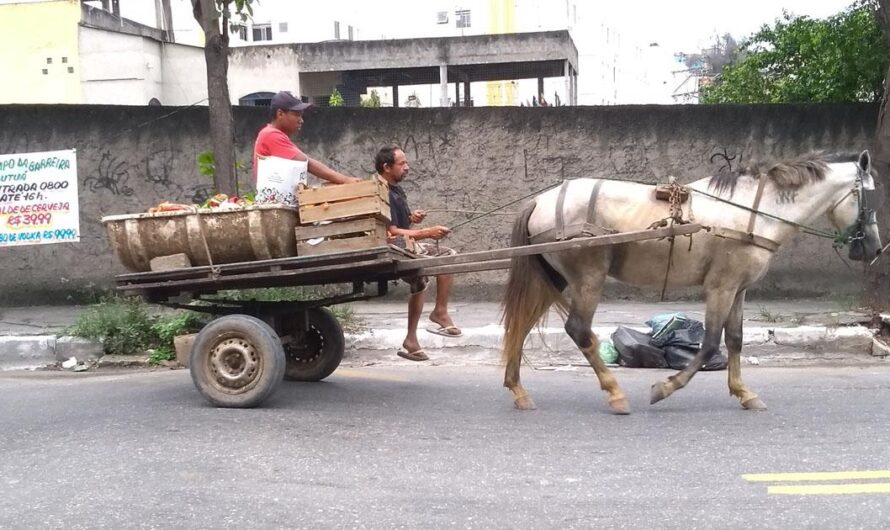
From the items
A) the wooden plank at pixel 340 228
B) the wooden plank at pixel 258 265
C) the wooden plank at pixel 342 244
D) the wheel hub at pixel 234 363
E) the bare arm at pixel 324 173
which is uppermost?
the bare arm at pixel 324 173

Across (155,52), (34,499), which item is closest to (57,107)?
(34,499)

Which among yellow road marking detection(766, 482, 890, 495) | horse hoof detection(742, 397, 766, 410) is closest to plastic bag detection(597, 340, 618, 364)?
horse hoof detection(742, 397, 766, 410)

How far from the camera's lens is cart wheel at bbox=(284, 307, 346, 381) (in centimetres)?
680

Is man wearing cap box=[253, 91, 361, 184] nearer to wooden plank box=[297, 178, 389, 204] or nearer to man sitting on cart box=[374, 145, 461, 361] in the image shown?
wooden plank box=[297, 178, 389, 204]

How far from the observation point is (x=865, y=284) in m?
9.31

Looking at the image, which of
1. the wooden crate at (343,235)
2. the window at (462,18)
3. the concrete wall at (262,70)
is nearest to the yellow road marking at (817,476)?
the wooden crate at (343,235)

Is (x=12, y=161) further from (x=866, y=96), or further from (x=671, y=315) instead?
(x=866, y=96)

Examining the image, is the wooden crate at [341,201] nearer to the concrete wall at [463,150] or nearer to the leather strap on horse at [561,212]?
the leather strap on horse at [561,212]

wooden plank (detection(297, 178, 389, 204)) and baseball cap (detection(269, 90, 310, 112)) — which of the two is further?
baseball cap (detection(269, 90, 310, 112))

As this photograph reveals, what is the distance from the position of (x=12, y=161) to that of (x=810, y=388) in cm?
877

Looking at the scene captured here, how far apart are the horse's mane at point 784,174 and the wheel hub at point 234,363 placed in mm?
3320

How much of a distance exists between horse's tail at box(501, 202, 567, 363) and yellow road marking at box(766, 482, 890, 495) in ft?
7.36

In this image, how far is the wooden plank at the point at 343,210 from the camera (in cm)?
557

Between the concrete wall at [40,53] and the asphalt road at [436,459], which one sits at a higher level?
the concrete wall at [40,53]
